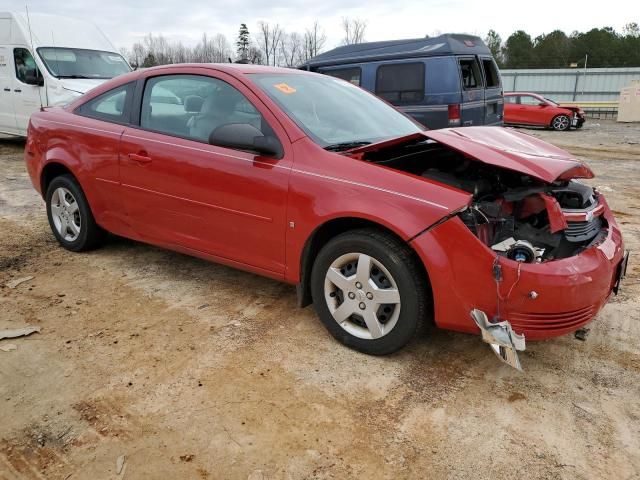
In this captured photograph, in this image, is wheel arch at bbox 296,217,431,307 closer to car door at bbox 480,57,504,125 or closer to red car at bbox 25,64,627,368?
red car at bbox 25,64,627,368

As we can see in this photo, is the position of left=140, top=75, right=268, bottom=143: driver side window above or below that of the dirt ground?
above

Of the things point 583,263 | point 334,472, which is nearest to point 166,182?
point 334,472

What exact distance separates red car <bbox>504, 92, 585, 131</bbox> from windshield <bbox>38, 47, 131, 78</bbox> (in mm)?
12970

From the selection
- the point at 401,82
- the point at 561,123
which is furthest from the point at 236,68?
the point at 561,123

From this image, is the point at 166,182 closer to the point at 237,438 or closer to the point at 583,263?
the point at 237,438

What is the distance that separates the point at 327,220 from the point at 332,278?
0.33m

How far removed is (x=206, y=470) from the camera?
223 cm

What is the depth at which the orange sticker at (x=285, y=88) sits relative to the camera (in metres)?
3.59

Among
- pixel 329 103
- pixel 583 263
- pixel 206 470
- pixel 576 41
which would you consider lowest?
pixel 206 470

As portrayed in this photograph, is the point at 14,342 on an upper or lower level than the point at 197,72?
lower

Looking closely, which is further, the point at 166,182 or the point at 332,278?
the point at 166,182

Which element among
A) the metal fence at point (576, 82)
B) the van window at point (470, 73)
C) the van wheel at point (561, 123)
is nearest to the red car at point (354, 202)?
the van window at point (470, 73)

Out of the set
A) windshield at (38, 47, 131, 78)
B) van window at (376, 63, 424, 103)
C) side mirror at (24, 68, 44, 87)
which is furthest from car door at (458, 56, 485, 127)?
side mirror at (24, 68, 44, 87)

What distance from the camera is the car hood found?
9.28 feet
